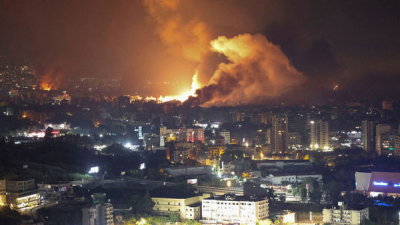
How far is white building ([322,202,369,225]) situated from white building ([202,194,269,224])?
88 cm

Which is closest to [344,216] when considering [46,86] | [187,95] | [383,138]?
[383,138]

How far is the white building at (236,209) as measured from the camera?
1346cm

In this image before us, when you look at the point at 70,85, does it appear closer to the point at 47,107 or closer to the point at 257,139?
the point at 47,107

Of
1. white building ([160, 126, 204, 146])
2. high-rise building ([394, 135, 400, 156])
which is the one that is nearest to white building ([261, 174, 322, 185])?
high-rise building ([394, 135, 400, 156])

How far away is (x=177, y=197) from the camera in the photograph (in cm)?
1412

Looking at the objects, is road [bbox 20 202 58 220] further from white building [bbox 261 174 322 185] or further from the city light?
white building [bbox 261 174 322 185]

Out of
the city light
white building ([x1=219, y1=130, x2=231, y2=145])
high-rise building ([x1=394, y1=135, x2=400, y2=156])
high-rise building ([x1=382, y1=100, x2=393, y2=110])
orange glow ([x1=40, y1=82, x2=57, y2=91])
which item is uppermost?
orange glow ([x1=40, y1=82, x2=57, y2=91])

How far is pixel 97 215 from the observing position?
12711 millimetres

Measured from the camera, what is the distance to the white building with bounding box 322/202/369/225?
1334 cm

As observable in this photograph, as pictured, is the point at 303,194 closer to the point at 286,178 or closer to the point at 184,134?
the point at 286,178

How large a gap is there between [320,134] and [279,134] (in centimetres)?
117

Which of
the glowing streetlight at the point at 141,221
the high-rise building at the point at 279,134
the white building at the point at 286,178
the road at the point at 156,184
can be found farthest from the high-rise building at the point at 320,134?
the glowing streetlight at the point at 141,221

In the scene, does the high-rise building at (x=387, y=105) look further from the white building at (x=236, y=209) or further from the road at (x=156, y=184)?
the white building at (x=236, y=209)

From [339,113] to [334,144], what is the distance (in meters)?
4.68
